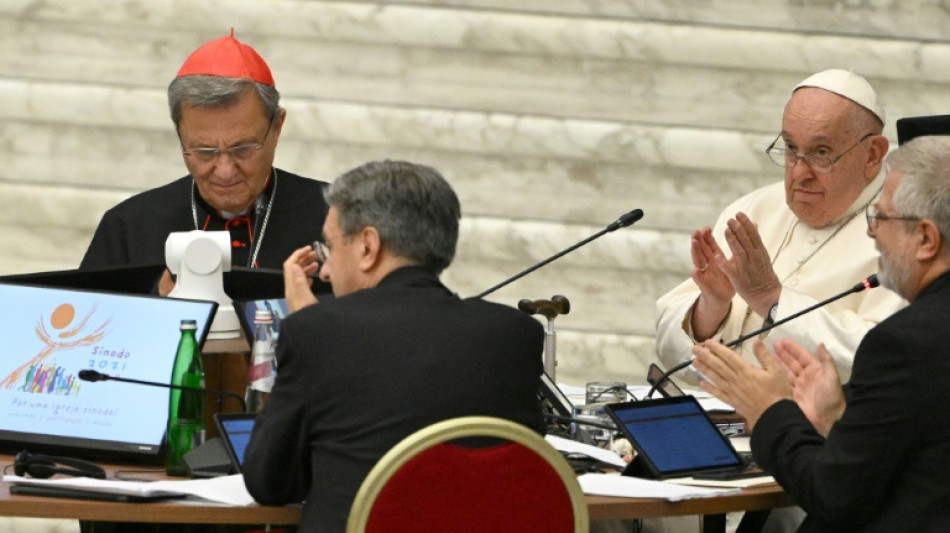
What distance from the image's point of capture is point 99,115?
20.2 ft

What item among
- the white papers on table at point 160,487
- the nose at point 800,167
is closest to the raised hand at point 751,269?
the nose at point 800,167

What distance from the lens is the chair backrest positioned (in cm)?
250

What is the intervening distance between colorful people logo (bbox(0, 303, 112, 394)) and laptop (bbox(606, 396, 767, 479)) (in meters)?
1.08

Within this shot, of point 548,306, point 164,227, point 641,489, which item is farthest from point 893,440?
point 164,227

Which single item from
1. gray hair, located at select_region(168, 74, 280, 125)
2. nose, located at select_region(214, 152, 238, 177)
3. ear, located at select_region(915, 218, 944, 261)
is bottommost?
ear, located at select_region(915, 218, 944, 261)

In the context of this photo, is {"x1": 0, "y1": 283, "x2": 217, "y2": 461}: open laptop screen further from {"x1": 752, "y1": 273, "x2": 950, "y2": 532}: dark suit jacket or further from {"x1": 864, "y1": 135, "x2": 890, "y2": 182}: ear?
{"x1": 864, "y1": 135, "x2": 890, "y2": 182}: ear

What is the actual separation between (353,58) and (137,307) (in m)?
3.04

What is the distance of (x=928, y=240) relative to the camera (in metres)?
2.85

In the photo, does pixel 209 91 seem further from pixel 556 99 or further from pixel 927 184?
pixel 556 99

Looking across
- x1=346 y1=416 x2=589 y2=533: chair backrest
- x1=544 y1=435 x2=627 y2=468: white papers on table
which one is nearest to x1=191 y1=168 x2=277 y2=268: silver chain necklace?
x1=544 y1=435 x2=627 y2=468: white papers on table

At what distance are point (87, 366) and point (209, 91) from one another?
3.62 feet

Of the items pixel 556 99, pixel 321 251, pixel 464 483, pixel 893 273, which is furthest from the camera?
pixel 556 99

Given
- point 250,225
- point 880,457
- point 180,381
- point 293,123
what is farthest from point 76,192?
point 880,457

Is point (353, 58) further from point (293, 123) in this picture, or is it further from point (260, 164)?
point (260, 164)
